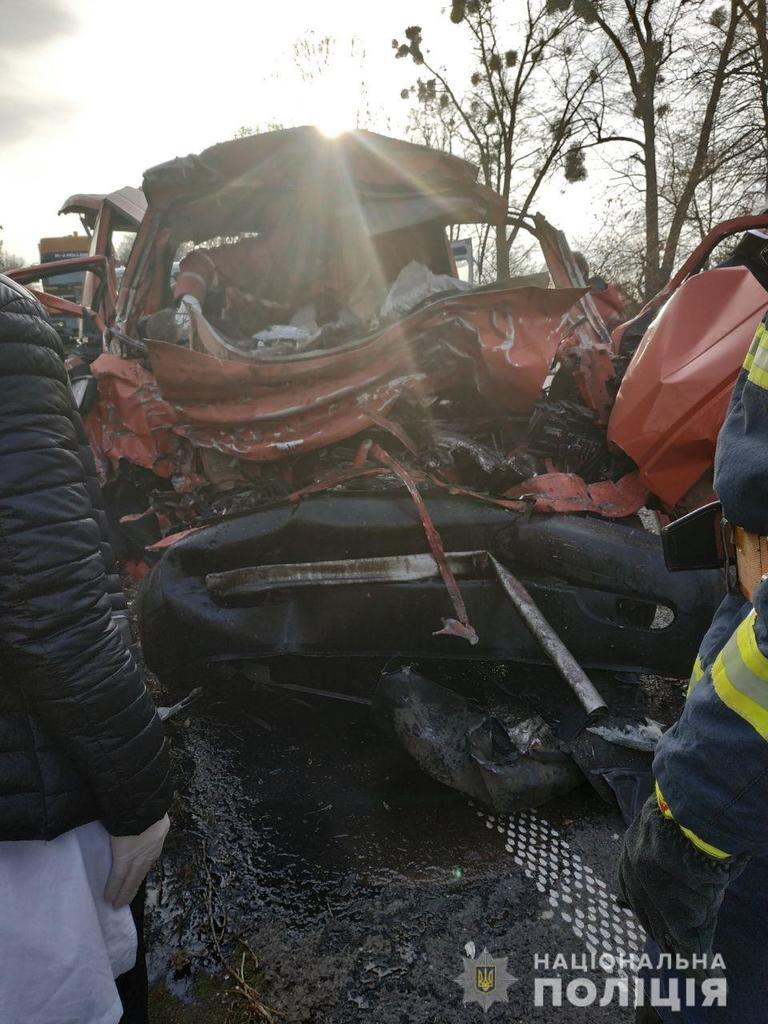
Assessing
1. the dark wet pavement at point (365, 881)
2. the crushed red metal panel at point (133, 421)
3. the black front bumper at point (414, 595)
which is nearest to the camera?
the dark wet pavement at point (365, 881)

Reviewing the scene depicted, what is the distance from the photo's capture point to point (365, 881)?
1.84 metres

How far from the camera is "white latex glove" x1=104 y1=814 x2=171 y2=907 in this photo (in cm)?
107

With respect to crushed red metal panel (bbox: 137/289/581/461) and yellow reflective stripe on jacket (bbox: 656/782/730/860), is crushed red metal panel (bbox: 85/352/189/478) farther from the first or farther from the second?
yellow reflective stripe on jacket (bbox: 656/782/730/860)

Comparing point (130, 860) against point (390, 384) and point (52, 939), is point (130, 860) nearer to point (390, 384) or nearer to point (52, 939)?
point (52, 939)

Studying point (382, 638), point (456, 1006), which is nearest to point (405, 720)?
point (382, 638)

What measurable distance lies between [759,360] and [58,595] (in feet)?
3.38

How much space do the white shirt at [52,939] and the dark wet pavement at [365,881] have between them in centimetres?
66

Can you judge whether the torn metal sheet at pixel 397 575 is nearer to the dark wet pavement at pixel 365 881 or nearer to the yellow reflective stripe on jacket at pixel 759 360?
the dark wet pavement at pixel 365 881

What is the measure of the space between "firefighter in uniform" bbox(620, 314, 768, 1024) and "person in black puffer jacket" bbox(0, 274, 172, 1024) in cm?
82

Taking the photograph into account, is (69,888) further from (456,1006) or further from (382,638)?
(382,638)

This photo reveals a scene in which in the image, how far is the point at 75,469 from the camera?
3.16 feet

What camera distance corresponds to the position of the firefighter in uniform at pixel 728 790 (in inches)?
28.5

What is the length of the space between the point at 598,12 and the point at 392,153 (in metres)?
15.2

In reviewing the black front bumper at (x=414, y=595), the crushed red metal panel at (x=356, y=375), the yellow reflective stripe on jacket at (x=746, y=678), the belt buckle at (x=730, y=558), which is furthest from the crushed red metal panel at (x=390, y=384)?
the yellow reflective stripe on jacket at (x=746, y=678)
